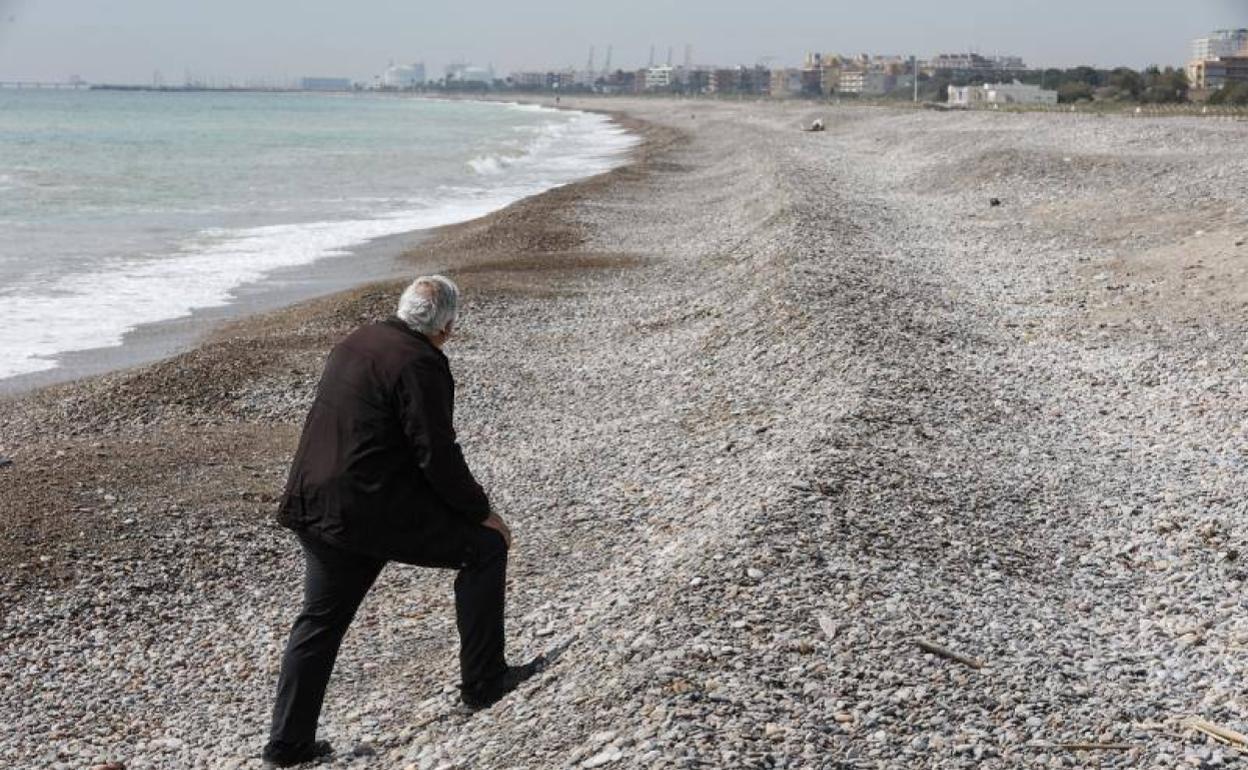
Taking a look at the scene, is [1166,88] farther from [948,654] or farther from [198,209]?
[948,654]

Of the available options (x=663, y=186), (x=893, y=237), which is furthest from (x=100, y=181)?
(x=893, y=237)

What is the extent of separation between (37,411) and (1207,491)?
996 cm

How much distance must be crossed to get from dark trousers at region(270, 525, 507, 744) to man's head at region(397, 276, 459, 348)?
0.83 meters

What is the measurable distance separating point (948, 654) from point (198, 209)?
3320 cm

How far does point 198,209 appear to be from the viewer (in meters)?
36.1

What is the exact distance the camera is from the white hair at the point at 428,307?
5539mm

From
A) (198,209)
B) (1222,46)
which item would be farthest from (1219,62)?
(198,209)

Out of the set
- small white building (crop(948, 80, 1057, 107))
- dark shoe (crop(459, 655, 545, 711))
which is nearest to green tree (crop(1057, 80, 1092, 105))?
small white building (crop(948, 80, 1057, 107))

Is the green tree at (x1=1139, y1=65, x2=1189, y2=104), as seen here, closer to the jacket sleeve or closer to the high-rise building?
the high-rise building

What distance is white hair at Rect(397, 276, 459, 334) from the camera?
5.54m

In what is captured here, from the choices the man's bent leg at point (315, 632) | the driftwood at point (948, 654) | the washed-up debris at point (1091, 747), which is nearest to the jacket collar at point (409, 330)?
the man's bent leg at point (315, 632)

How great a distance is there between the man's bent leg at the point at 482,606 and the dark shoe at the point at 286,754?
716 millimetres

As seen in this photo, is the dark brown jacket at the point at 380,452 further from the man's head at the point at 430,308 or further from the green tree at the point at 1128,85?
the green tree at the point at 1128,85

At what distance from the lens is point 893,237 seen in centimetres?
2173
